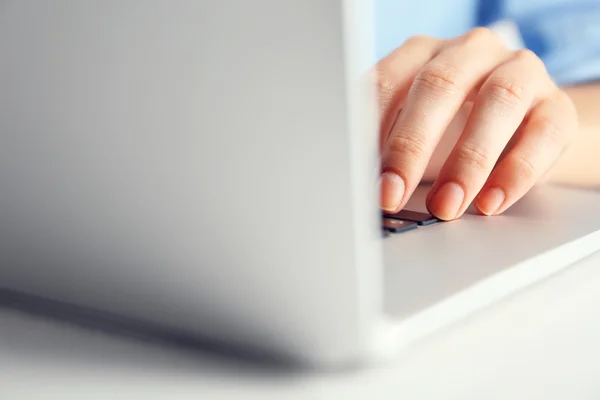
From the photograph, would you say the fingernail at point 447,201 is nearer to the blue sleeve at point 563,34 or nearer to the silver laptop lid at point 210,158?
the silver laptop lid at point 210,158

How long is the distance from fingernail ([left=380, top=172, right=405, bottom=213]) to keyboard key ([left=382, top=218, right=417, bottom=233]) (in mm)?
33

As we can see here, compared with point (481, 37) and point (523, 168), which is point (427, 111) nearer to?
point (523, 168)

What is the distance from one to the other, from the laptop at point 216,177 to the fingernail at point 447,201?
14 cm

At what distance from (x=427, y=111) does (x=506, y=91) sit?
0.37ft

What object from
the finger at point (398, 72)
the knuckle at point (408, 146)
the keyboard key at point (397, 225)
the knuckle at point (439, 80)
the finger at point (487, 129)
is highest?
the keyboard key at point (397, 225)

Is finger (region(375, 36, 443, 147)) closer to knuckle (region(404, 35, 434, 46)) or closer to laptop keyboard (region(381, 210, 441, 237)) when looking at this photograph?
knuckle (region(404, 35, 434, 46))

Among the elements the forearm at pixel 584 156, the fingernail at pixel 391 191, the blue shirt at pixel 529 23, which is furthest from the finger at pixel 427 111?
the blue shirt at pixel 529 23

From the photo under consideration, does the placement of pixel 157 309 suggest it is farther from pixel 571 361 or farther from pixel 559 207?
pixel 559 207

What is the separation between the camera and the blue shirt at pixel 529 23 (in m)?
1.56

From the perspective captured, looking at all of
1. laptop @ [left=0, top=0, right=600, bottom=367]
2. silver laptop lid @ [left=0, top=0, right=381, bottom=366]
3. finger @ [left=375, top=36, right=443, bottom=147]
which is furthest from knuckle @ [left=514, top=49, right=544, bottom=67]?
silver laptop lid @ [left=0, top=0, right=381, bottom=366]

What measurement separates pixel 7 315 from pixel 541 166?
500 mm

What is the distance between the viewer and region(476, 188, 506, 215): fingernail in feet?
1.69

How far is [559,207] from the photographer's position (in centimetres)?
53

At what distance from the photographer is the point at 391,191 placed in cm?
52
